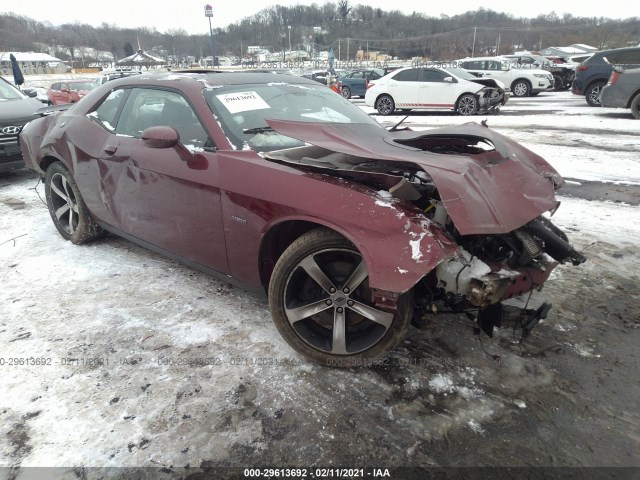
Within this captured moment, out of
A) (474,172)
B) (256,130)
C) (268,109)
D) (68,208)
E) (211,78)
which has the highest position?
(211,78)

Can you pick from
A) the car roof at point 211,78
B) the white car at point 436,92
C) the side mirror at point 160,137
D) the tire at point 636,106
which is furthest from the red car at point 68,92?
the tire at point 636,106

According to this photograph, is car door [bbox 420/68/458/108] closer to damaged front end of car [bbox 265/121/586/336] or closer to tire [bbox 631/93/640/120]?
tire [bbox 631/93/640/120]

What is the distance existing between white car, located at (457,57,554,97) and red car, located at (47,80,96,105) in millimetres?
16548

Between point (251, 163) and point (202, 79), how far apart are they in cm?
109

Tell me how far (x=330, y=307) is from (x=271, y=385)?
0.53m

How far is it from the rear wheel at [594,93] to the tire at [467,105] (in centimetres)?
375

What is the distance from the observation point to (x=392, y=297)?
2.08m

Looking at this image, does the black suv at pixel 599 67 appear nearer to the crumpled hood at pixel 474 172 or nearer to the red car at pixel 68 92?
the crumpled hood at pixel 474 172

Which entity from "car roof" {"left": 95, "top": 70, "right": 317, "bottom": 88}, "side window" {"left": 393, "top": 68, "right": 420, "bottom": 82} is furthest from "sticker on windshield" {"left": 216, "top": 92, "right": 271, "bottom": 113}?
"side window" {"left": 393, "top": 68, "right": 420, "bottom": 82}

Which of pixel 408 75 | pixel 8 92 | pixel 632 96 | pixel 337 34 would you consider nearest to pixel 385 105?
pixel 408 75

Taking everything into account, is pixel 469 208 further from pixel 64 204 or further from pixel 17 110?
pixel 17 110

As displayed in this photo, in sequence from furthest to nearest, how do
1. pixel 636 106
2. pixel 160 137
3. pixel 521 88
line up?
pixel 521 88
pixel 636 106
pixel 160 137

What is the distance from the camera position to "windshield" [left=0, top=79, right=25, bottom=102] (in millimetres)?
7258

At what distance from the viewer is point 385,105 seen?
1476 centimetres
